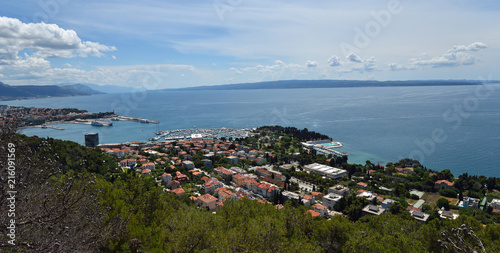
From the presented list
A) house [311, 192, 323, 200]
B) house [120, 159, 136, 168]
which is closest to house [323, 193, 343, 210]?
house [311, 192, 323, 200]

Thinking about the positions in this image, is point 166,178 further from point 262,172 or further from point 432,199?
point 432,199

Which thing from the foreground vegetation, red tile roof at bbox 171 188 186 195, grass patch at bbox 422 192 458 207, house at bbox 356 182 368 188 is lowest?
grass patch at bbox 422 192 458 207

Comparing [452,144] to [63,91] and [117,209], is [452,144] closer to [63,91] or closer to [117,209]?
[117,209]

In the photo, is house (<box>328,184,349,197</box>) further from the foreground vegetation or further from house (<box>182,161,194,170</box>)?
house (<box>182,161,194,170</box>)

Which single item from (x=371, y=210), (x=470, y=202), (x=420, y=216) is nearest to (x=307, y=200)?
(x=371, y=210)

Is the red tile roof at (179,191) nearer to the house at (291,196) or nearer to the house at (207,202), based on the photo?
the house at (207,202)

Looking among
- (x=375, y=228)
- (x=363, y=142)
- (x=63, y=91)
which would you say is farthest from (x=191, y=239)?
(x=63, y=91)
